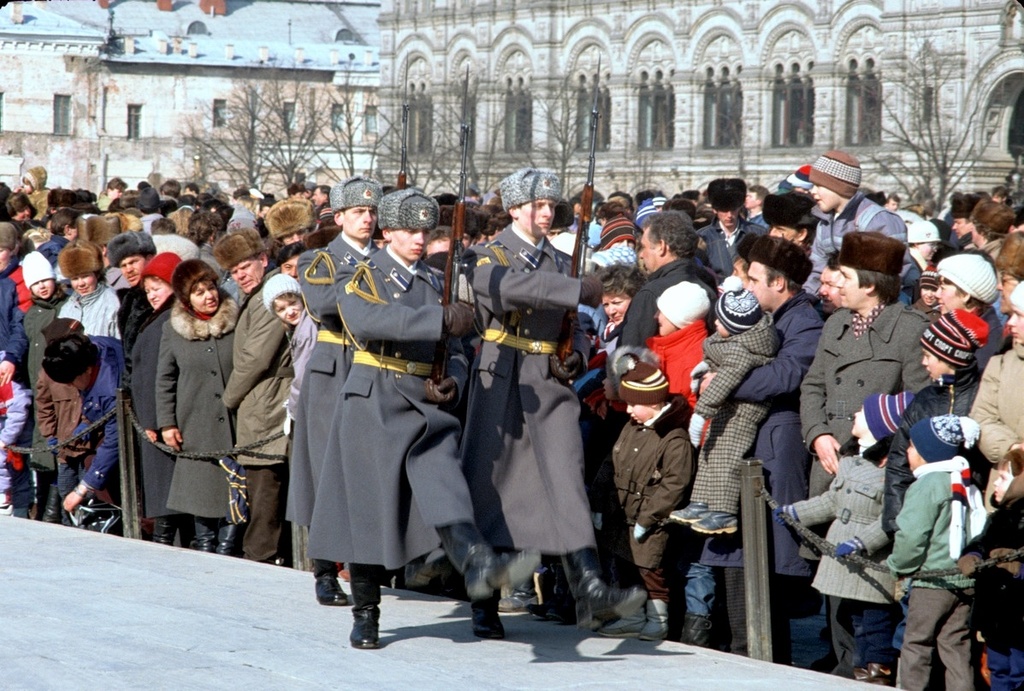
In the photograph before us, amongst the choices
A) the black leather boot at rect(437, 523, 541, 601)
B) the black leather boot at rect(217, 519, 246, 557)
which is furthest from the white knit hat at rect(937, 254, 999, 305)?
the black leather boot at rect(217, 519, 246, 557)

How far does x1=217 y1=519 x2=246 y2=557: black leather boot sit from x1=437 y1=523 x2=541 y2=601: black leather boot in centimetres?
296

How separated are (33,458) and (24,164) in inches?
2355

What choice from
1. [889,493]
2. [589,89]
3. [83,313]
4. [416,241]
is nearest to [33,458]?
[83,313]

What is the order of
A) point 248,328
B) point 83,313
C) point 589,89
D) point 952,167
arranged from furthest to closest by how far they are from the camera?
point 589,89, point 952,167, point 83,313, point 248,328

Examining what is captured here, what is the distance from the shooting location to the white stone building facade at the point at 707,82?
43.9 meters

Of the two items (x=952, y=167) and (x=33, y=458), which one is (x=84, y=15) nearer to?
(x=952, y=167)

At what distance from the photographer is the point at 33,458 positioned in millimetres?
10859

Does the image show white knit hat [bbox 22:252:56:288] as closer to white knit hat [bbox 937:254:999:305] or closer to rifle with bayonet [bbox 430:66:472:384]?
rifle with bayonet [bbox 430:66:472:384]

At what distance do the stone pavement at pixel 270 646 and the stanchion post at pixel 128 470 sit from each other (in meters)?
1.37

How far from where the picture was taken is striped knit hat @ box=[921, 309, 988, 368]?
6629 mm

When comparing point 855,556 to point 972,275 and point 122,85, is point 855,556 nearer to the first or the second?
point 972,275

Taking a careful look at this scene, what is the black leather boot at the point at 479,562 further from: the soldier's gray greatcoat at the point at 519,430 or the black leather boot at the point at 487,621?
the black leather boot at the point at 487,621

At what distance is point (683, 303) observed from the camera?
769cm

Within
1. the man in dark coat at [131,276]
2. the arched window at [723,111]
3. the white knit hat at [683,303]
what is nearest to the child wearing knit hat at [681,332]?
the white knit hat at [683,303]
